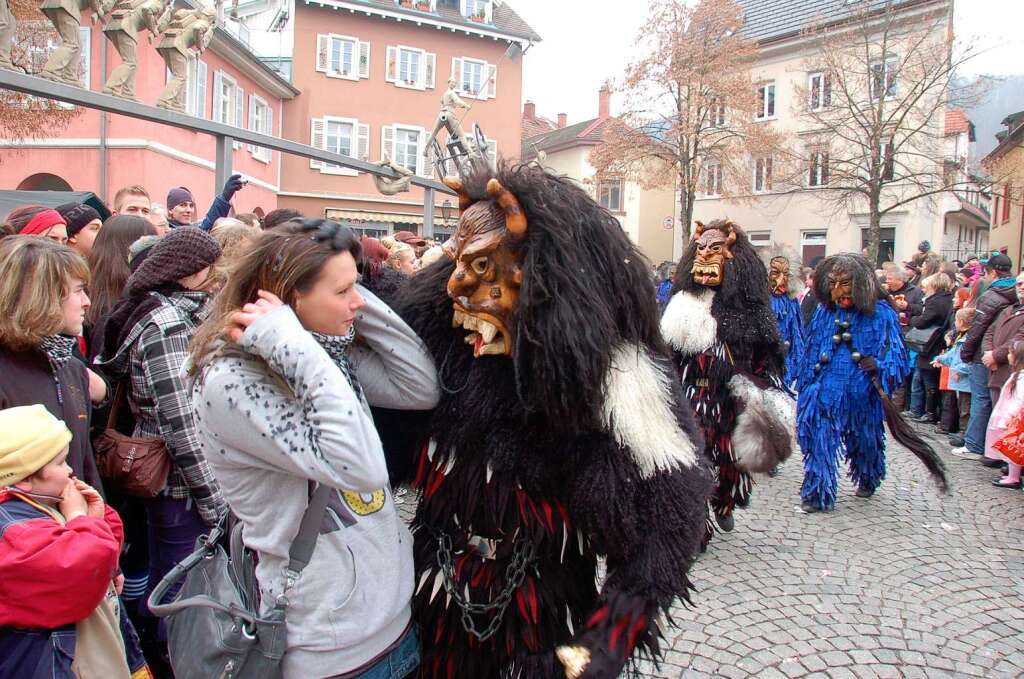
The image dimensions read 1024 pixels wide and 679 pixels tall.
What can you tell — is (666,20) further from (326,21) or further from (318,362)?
(318,362)

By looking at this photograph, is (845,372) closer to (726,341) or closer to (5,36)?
(726,341)

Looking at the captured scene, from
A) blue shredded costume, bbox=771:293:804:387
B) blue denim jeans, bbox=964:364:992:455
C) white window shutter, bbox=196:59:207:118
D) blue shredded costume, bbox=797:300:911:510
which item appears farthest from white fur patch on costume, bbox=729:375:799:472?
white window shutter, bbox=196:59:207:118

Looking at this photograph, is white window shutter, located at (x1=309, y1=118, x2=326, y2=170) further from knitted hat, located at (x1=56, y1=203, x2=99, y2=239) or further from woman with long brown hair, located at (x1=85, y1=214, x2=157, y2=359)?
woman with long brown hair, located at (x1=85, y1=214, x2=157, y2=359)

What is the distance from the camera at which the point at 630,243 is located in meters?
1.79

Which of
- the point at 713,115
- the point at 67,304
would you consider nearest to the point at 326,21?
the point at 713,115

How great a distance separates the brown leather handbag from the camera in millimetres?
2510

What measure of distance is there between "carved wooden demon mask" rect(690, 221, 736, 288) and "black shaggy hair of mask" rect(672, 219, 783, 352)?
1 cm

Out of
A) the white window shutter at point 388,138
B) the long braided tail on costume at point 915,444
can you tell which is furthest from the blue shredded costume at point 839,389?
the white window shutter at point 388,138

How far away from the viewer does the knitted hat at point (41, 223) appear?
3303 millimetres

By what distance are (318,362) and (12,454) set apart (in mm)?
1154

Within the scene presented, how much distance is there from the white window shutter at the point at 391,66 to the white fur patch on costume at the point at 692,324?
2415 cm

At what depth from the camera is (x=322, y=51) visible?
25453mm

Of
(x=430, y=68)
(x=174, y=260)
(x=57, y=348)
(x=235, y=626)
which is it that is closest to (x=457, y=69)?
(x=430, y=68)

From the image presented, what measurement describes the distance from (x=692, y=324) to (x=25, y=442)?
3.48m
